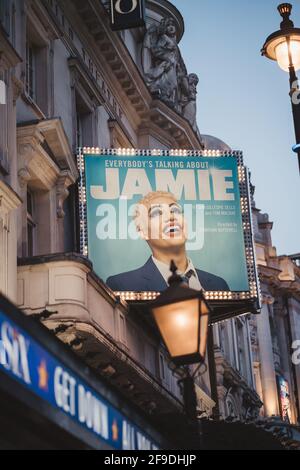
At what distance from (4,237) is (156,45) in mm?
17601

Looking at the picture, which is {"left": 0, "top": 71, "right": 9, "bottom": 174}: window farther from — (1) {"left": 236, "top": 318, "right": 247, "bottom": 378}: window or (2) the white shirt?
(1) {"left": 236, "top": 318, "right": 247, "bottom": 378}: window

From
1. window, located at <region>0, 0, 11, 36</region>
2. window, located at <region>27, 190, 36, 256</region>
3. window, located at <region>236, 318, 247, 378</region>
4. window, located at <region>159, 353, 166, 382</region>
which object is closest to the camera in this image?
window, located at <region>0, 0, 11, 36</region>

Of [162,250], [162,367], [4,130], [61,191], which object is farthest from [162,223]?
[4,130]

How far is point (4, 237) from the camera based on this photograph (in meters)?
17.6

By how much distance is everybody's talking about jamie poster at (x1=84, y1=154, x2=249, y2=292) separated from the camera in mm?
23797

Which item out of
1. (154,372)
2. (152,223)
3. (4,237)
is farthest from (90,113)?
(4,237)

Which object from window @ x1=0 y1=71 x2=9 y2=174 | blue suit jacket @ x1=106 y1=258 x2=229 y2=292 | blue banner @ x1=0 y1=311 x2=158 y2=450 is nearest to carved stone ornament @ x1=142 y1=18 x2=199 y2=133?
blue suit jacket @ x1=106 y1=258 x2=229 y2=292

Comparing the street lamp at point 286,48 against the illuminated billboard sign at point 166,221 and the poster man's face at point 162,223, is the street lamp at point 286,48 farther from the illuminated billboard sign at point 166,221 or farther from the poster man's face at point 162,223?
the poster man's face at point 162,223

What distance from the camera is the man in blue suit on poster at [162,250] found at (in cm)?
2380

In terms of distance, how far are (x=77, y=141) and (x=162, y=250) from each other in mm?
3983

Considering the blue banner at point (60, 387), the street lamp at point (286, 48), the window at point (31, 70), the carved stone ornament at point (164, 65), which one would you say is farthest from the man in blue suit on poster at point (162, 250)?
the blue banner at point (60, 387)

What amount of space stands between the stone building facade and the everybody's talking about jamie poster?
0.71 metres

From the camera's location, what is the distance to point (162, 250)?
2434cm

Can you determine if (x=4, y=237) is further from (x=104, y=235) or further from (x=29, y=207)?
(x=104, y=235)
